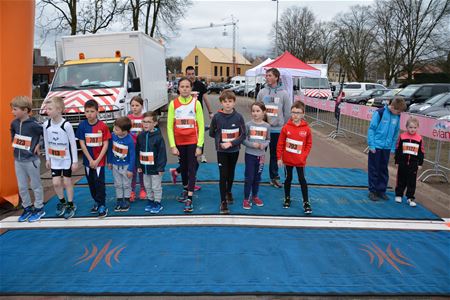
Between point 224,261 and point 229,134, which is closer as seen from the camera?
point 224,261

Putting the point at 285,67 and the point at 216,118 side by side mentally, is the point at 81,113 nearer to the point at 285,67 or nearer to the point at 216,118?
the point at 216,118

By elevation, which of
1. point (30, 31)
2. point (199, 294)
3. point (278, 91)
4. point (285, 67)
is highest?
point (285, 67)

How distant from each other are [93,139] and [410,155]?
15.8ft

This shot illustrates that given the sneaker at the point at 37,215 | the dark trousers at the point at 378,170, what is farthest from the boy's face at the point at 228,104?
the sneaker at the point at 37,215

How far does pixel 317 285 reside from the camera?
11.2 feet

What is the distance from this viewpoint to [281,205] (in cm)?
550

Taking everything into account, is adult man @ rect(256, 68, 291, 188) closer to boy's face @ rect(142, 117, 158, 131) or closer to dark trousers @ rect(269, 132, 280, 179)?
dark trousers @ rect(269, 132, 280, 179)

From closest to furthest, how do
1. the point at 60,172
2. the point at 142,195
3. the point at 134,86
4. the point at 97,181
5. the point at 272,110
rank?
the point at 60,172 < the point at 97,181 < the point at 142,195 < the point at 272,110 < the point at 134,86

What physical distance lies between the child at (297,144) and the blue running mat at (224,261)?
94 centimetres

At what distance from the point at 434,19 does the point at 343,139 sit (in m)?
39.3

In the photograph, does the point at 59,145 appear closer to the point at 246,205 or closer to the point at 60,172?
the point at 60,172

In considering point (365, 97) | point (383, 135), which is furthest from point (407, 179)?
point (365, 97)

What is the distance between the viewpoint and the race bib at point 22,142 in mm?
4797

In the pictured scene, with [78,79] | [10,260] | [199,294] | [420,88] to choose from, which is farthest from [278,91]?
[420,88]
